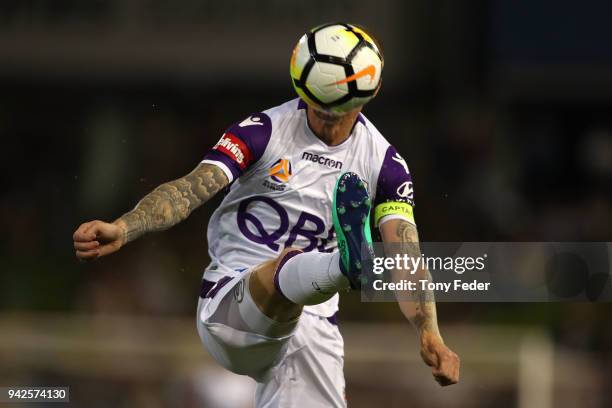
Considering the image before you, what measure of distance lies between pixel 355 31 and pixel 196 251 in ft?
31.1

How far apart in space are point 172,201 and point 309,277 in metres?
0.95

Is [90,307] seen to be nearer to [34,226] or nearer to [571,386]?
[34,226]

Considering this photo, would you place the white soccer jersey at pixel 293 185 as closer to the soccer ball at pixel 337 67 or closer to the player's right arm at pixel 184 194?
the player's right arm at pixel 184 194

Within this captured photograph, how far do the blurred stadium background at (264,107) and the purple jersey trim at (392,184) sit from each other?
22.4 feet

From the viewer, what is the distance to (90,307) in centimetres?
1636

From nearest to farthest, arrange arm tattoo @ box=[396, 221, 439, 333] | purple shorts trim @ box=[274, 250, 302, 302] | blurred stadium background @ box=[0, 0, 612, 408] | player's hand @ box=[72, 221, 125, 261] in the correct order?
player's hand @ box=[72, 221, 125, 261] < purple shorts trim @ box=[274, 250, 302, 302] < arm tattoo @ box=[396, 221, 439, 333] < blurred stadium background @ box=[0, 0, 612, 408]

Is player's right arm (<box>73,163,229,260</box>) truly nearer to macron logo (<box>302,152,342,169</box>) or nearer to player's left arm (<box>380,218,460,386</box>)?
macron logo (<box>302,152,342,169</box>)

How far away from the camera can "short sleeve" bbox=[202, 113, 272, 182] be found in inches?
323

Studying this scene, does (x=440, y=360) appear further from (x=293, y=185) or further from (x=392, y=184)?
(x=293, y=185)

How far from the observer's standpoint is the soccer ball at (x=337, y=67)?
26.2 ft

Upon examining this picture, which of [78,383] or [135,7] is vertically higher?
[135,7]

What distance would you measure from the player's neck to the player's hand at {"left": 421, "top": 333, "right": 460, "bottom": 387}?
1.49m

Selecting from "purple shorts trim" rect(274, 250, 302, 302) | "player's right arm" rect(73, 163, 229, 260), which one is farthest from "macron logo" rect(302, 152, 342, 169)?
"purple shorts trim" rect(274, 250, 302, 302)

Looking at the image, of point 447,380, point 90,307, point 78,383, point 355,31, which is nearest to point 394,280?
point 447,380
